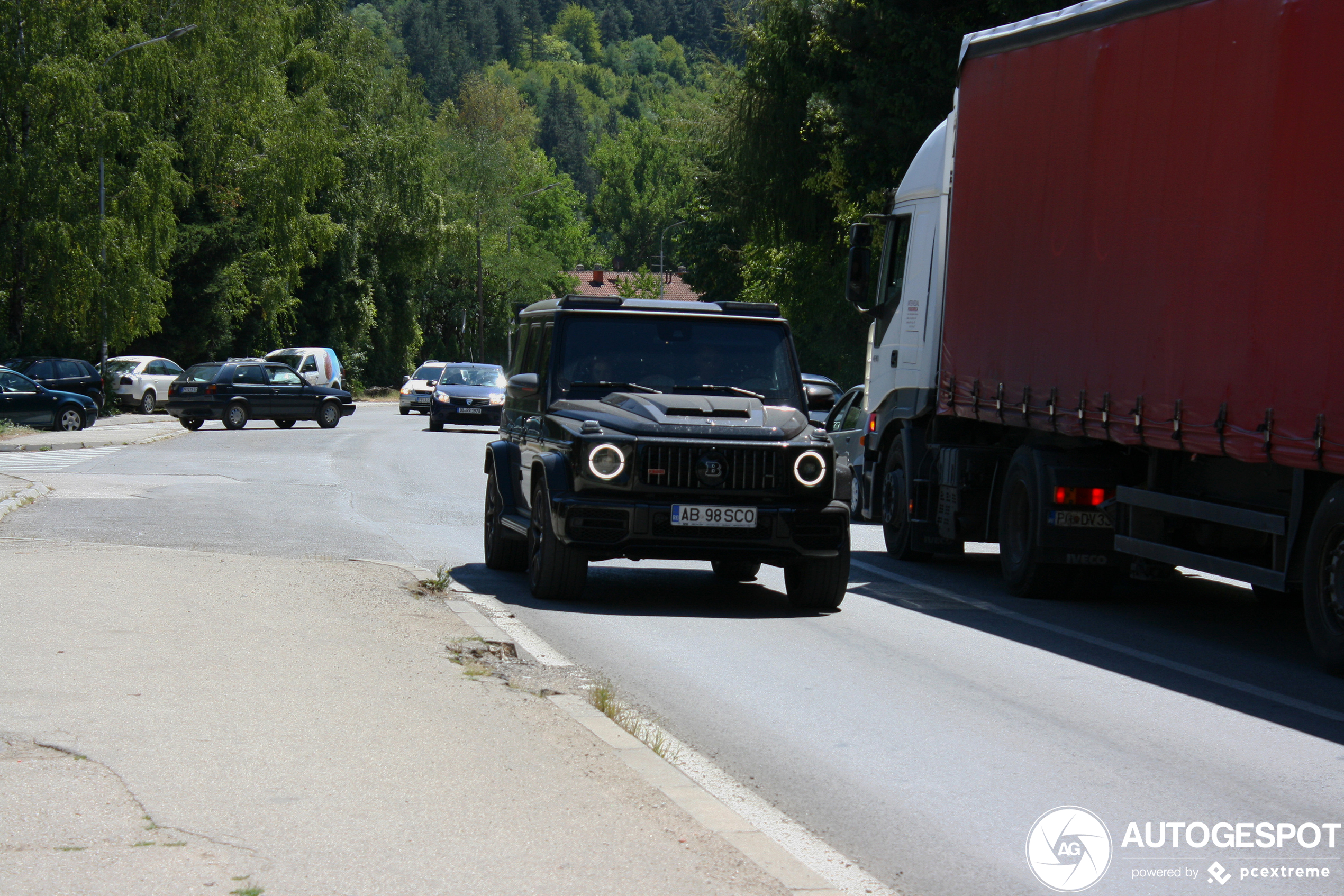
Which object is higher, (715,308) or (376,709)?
(715,308)

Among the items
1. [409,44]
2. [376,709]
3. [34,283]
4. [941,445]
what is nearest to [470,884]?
[376,709]

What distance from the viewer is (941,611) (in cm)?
1124

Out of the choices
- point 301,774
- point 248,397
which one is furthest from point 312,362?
point 301,774

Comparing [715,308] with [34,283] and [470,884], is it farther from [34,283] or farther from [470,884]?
[34,283]

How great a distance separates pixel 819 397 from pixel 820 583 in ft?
4.70

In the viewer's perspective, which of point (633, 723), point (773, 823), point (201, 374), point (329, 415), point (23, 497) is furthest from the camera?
point (329, 415)

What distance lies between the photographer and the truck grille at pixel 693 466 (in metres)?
10.3

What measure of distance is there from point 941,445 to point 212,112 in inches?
1467

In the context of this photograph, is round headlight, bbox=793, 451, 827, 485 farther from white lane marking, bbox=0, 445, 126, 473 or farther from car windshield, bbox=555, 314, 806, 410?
white lane marking, bbox=0, 445, 126, 473

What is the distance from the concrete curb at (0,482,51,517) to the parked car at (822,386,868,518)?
335 inches

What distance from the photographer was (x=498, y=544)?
12.6 meters

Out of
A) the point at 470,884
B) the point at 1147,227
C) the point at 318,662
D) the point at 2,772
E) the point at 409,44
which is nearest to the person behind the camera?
the point at 470,884

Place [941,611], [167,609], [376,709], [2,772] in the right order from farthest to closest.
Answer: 1. [941,611]
2. [167,609]
3. [376,709]
4. [2,772]

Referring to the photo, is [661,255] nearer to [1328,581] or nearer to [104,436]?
[104,436]
